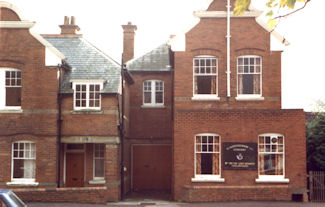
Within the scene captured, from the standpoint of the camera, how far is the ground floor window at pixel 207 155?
21422mm

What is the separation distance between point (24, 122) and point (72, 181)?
13.6 ft

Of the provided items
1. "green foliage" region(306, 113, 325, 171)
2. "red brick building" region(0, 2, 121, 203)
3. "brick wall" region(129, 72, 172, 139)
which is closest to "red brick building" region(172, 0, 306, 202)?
"green foliage" region(306, 113, 325, 171)

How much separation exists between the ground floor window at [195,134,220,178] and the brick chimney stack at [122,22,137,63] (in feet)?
41.9

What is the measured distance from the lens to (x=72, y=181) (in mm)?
23734

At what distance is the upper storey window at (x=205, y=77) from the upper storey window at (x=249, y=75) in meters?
1.20

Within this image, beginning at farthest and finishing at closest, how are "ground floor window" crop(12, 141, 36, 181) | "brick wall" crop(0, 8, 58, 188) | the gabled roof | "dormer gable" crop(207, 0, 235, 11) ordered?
the gabled roof → "dormer gable" crop(207, 0, 235, 11) → "ground floor window" crop(12, 141, 36, 181) → "brick wall" crop(0, 8, 58, 188)

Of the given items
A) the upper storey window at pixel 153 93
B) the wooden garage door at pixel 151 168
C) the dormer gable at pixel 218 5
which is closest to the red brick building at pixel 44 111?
the wooden garage door at pixel 151 168

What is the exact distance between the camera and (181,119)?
71.3 ft

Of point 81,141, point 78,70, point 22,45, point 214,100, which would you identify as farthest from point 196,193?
point 22,45

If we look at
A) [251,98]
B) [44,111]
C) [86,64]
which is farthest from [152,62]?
[44,111]

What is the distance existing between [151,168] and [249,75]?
9.93 m

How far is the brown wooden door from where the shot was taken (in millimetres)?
23734

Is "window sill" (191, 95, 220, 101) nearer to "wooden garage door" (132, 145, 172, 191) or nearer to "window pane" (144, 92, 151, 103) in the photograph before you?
"wooden garage door" (132, 145, 172, 191)

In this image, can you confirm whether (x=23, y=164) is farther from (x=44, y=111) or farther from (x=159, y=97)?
(x=159, y=97)
